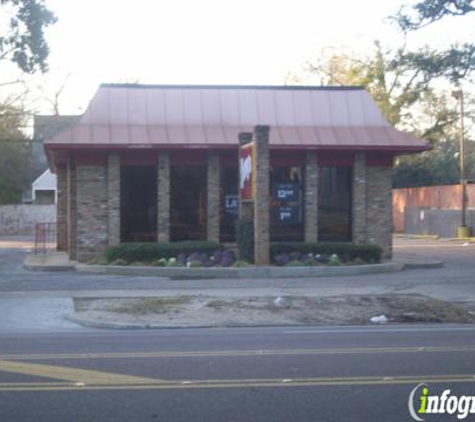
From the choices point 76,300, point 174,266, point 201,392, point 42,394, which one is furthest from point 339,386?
point 174,266

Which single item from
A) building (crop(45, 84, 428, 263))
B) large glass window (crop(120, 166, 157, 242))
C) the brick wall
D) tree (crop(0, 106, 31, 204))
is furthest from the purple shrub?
tree (crop(0, 106, 31, 204))

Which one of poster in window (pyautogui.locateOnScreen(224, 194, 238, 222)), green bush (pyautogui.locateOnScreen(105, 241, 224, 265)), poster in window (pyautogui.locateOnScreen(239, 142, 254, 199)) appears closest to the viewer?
poster in window (pyautogui.locateOnScreen(239, 142, 254, 199))

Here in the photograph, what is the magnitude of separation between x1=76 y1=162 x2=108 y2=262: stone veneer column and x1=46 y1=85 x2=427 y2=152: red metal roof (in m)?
1.22

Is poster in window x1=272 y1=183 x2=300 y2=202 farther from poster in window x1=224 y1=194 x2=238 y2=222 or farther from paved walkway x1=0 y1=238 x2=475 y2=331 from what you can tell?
paved walkway x1=0 y1=238 x2=475 y2=331

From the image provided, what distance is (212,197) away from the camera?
1171 inches

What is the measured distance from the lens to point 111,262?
27469mm

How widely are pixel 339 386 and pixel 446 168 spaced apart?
61498mm

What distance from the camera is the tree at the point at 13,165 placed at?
6481cm

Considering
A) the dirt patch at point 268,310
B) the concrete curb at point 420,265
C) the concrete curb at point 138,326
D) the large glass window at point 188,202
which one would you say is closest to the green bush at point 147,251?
the large glass window at point 188,202

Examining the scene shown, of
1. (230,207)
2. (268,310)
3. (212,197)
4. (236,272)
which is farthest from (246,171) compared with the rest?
(268,310)

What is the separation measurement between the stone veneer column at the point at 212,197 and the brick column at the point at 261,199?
338cm

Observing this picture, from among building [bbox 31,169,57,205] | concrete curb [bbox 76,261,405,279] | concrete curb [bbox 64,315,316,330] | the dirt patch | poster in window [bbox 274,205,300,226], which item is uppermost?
building [bbox 31,169,57,205]

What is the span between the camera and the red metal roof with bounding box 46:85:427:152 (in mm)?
29109

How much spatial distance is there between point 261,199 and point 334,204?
4675 millimetres
